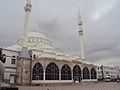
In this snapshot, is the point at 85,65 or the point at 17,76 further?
the point at 85,65

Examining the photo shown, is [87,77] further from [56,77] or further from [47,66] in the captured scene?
[47,66]

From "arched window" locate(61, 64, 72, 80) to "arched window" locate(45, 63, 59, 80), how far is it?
6.50ft

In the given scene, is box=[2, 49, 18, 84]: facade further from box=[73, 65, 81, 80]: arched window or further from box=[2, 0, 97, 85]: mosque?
box=[73, 65, 81, 80]: arched window

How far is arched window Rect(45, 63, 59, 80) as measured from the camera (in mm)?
39994

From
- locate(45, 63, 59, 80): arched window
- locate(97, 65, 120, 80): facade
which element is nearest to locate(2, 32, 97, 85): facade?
locate(45, 63, 59, 80): arched window

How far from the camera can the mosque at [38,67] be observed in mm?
35906

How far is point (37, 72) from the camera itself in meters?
37.9

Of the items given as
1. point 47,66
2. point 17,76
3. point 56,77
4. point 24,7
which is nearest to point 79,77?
point 56,77

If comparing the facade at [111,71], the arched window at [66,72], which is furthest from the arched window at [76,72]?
the facade at [111,71]

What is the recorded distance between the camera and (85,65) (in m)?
51.7

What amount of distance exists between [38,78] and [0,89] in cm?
2743

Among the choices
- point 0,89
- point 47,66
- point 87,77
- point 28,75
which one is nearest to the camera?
point 0,89

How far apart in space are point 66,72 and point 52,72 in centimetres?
496

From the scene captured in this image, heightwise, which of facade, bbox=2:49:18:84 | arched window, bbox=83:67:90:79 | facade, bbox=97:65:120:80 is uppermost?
facade, bbox=2:49:18:84
